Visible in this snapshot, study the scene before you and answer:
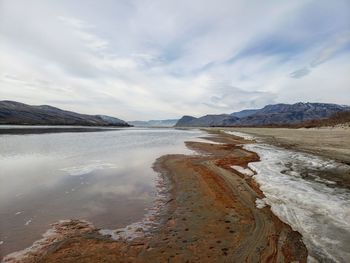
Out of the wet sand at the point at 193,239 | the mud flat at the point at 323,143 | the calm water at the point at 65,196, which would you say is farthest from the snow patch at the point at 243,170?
the mud flat at the point at 323,143

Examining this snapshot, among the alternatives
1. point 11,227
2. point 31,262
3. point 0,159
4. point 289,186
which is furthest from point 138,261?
point 0,159

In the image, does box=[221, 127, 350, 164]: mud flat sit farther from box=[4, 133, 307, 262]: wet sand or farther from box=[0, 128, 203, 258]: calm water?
box=[0, 128, 203, 258]: calm water

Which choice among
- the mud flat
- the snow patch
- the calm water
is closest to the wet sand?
the calm water

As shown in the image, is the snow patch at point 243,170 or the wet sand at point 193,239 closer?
the wet sand at point 193,239

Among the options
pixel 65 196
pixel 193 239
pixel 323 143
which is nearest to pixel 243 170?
pixel 193 239

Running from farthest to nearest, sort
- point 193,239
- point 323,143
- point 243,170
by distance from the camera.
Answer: point 323,143, point 243,170, point 193,239

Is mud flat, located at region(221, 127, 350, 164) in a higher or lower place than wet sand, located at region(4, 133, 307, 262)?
higher

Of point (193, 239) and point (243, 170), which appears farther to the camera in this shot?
point (243, 170)

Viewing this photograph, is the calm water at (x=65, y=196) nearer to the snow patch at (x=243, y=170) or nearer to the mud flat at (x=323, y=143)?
the snow patch at (x=243, y=170)

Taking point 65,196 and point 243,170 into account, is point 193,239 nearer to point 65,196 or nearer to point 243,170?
point 65,196

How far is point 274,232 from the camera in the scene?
6715 millimetres

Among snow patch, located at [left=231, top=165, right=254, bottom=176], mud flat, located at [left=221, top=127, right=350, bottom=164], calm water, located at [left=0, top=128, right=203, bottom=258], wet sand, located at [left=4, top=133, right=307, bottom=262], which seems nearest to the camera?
wet sand, located at [left=4, top=133, right=307, bottom=262]

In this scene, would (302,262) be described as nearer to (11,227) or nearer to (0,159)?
(11,227)

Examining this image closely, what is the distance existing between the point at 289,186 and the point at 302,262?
22.3ft
